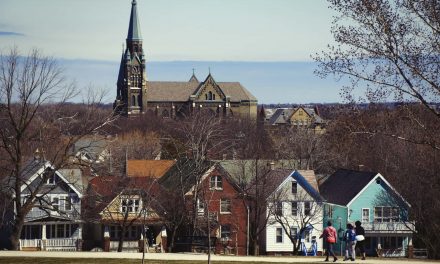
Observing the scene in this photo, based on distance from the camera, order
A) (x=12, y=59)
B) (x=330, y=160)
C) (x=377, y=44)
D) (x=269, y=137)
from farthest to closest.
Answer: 1. (x=269, y=137)
2. (x=330, y=160)
3. (x=12, y=59)
4. (x=377, y=44)

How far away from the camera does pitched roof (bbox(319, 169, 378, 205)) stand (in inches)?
2366

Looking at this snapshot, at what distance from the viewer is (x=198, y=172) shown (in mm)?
51312

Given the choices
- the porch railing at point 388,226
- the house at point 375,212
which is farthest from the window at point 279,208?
the porch railing at point 388,226

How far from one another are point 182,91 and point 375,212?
11966 cm

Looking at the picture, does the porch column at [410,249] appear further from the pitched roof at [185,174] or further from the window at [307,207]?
the pitched roof at [185,174]

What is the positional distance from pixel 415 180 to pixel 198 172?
1776 cm

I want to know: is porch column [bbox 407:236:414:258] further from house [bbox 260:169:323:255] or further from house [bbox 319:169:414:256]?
house [bbox 260:169:323:255]

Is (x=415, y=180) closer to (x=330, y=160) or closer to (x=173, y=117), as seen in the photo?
(x=330, y=160)

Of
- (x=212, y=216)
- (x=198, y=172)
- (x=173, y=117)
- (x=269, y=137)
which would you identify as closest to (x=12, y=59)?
(x=198, y=172)

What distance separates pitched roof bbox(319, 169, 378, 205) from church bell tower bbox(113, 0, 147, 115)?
113 meters

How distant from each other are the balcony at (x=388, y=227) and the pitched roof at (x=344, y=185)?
234 cm

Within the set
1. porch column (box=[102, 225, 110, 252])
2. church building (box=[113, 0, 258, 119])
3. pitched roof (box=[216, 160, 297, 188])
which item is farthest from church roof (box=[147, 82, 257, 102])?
porch column (box=[102, 225, 110, 252])

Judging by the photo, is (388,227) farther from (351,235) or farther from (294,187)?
(351,235)

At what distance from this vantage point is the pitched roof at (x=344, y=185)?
197 ft
